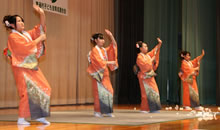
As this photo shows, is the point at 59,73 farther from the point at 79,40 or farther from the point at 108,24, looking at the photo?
the point at 108,24

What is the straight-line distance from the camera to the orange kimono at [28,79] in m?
4.24

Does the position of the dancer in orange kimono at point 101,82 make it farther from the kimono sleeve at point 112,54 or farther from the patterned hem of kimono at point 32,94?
the patterned hem of kimono at point 32,94

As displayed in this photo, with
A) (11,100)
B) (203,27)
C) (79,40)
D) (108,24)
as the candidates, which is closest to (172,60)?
(203,27)

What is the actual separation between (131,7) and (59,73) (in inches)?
139

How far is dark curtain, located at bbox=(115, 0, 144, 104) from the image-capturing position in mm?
11586

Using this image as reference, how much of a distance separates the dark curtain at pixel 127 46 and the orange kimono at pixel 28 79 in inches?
288

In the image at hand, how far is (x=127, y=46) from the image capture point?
1161cm

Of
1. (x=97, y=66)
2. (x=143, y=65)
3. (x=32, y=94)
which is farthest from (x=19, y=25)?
(x=143, y=65)

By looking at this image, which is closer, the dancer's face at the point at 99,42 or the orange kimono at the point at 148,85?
the dancer's face at the point at 99,42

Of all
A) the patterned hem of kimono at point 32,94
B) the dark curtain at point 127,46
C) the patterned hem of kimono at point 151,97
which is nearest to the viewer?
the patterned hem of kimono at point 32,94

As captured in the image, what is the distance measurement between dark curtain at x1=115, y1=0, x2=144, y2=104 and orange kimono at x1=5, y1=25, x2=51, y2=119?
7304 mm

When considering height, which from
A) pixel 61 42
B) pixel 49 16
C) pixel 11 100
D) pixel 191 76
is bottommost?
pixel 11 100

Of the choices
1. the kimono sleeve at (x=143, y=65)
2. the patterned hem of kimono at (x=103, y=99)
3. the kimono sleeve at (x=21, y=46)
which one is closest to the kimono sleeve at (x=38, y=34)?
the kimono sleeve at (x=21, y=46)

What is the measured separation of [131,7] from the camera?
11766 mm
